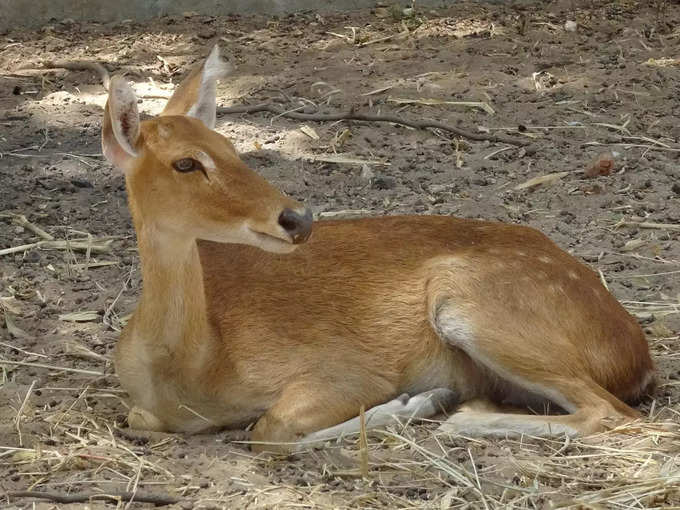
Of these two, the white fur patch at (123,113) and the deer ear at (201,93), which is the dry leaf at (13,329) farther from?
the white fur patch at (123,113)

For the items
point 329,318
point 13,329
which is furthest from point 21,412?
point 329,318

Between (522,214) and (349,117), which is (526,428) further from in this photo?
(349,117)

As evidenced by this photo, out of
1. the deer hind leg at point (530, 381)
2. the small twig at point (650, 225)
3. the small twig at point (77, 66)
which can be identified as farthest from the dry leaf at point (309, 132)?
the deer hind leg at point (530, 381)

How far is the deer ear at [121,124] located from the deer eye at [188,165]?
0.68ft

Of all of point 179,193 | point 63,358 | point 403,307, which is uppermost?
point 179,193

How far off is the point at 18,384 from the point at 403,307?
1708 millimetres

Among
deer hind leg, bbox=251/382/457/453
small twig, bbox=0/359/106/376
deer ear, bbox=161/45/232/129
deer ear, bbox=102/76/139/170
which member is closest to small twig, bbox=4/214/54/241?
small twig, bbox=0/359/106/376

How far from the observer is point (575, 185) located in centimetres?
749

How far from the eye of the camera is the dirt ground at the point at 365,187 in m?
4.45

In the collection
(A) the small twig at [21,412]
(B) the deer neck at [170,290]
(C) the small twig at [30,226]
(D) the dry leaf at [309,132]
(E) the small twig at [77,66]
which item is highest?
(B) the deer neck at [170,290]

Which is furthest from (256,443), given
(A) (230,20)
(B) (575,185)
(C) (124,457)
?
(A) (230,20)

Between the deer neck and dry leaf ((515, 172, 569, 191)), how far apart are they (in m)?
3.10

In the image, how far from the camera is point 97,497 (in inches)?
168

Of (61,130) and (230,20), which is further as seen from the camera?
(230,20)
